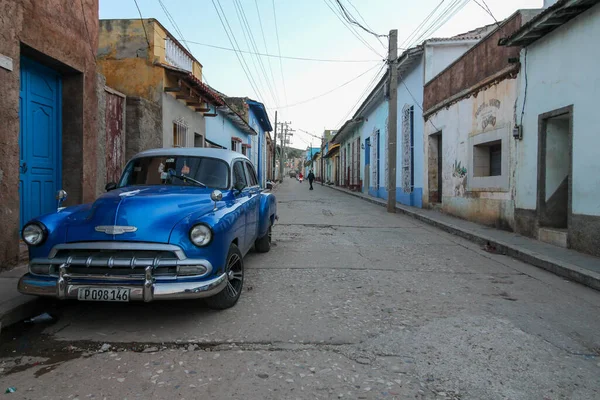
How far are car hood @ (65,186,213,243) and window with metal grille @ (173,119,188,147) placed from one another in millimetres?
8024

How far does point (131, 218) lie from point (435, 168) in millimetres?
13321

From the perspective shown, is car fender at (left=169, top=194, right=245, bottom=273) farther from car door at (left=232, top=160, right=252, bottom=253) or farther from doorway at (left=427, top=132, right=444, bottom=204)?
doorway at (left=427, top=132, right=444, bottom=204)

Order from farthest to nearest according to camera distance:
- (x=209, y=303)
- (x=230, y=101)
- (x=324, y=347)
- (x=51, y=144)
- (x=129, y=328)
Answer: (x=230, y=101), (x=51, y=144), (x=209, y=303), (x=129, y=328), (x=324, y=347)

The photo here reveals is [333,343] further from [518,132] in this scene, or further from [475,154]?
[475,154]

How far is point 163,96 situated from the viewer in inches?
412

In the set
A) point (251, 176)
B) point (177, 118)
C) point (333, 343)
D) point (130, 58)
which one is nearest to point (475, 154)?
point (251, 176)

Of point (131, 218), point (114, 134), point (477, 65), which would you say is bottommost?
point (131, 218)

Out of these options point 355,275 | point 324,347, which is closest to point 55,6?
point 355,275

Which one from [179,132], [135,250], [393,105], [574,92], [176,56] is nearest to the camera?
[135,250]

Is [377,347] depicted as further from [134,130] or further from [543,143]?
[134,130]

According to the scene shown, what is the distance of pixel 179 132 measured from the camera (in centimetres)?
1208

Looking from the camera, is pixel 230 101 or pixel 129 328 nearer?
pixel 129 328

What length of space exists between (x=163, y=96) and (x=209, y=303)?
304 inches

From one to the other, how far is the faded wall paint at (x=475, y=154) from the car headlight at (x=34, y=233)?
8.80 meters
